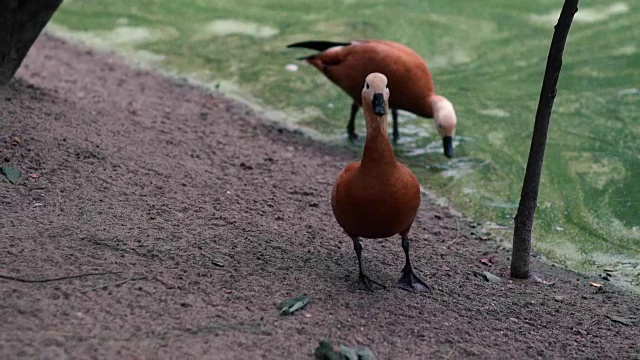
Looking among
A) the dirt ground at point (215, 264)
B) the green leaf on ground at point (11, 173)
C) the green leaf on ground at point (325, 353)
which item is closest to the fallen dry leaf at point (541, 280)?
the dirt ground at point (215, 264)

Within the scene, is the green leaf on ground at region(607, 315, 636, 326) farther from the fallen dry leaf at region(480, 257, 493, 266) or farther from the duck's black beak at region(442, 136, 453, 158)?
the duck's black beak at region(442, 136, 453, 158)

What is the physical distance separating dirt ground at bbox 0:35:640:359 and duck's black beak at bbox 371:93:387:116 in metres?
0.78

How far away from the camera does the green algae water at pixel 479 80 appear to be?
17.2 feet

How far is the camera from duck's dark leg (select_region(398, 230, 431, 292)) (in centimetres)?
392

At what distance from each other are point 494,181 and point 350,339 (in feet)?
8.70

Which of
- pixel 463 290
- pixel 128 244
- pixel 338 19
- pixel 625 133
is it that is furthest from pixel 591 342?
pixel 338 19

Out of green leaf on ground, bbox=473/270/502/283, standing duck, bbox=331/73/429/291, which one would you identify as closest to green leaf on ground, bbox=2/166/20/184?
standing duck, bbox=331/73/429/291

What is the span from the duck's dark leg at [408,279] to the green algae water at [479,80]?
3.62 feet

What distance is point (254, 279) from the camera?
369cm

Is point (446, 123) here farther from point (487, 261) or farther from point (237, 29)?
point (237, 29)

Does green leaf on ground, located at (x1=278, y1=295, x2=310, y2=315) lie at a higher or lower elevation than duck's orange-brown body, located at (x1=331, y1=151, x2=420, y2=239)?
lower

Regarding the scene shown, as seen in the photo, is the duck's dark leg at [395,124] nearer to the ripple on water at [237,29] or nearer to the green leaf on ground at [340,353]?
the ripple on water at [237,29]

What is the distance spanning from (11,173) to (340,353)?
219 cm

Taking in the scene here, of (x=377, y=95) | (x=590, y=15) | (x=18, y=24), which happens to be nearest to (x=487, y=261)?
(x=377, y=95)
